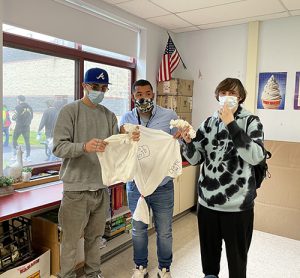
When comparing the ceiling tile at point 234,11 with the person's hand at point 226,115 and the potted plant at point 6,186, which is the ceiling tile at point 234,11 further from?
the potted plant at point 6,186

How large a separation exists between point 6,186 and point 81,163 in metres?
0.81

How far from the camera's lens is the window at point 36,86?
257 centimetres

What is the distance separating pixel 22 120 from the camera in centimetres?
271

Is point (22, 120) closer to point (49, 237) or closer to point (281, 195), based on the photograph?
point (49, 237)

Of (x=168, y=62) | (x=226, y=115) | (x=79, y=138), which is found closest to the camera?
(x=226, y=115)

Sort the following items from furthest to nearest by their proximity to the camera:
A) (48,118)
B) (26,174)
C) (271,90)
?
(271,90) → (48,118) → (26,174)

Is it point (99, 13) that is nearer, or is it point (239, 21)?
point (99, 13)

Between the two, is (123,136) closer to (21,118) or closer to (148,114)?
(148,114)

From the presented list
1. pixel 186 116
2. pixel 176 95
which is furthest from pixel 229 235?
pixel 186 116

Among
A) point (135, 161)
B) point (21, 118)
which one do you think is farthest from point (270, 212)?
point (21, 118)

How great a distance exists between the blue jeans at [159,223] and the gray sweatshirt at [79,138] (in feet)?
1.28

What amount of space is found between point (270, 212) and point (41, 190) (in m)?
2.62

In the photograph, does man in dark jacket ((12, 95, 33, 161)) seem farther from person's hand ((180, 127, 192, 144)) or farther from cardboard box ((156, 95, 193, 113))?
cardboard box ((156, 95, 193, 113))

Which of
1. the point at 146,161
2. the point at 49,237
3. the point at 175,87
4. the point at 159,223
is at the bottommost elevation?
the point at 49,237
